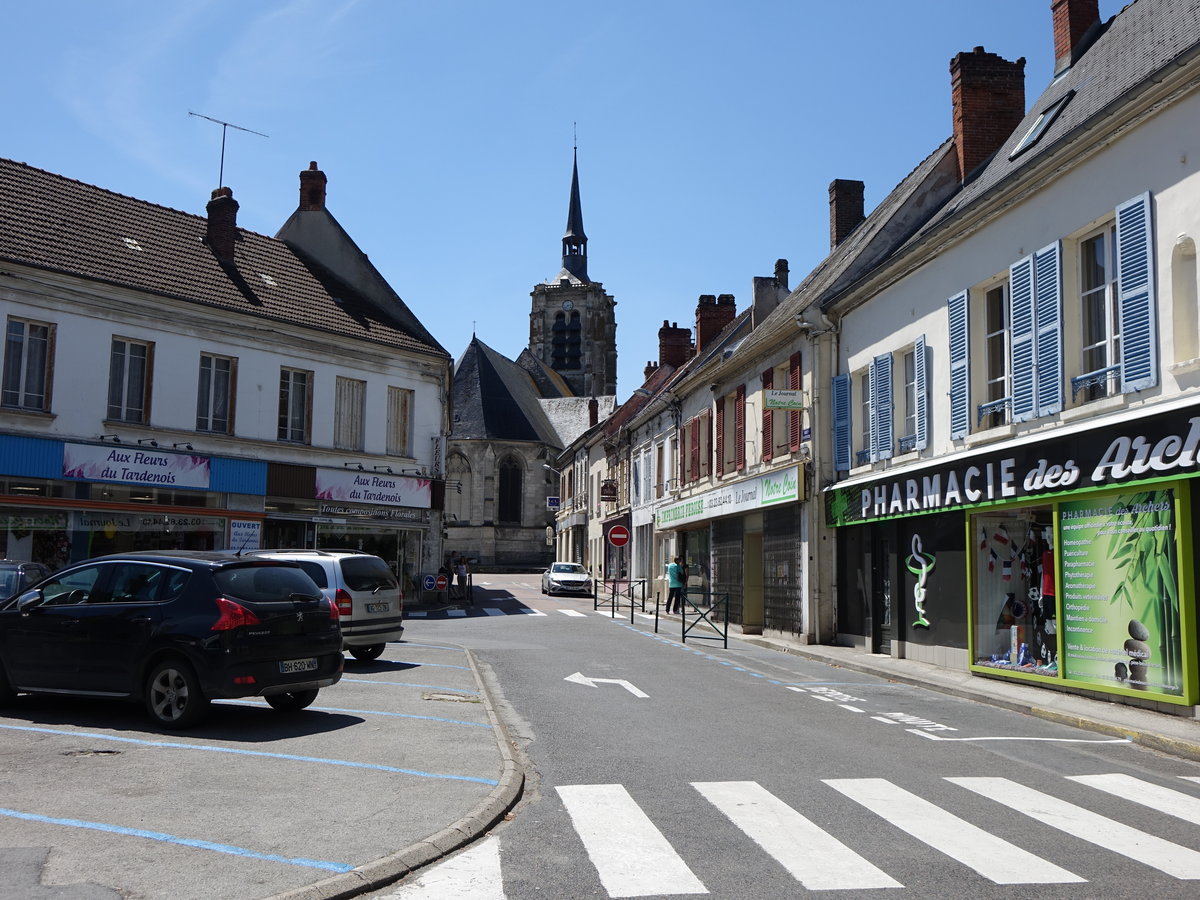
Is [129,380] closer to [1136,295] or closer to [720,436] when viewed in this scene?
[720,436]

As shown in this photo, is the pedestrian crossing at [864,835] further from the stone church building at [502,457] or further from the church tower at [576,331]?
the church tower at [576,331]

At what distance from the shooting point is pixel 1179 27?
1335cm

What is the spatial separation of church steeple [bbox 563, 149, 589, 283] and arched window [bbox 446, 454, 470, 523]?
32.8 meters

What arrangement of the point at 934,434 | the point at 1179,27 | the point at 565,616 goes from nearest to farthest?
1. the point at 1179,27
2. the point at 934,434
3. the point at 565,616

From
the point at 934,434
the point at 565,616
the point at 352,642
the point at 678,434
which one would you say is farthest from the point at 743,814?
the point at 678,434

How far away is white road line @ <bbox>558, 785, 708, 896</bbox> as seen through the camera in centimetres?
516

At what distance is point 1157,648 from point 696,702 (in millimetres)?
4880

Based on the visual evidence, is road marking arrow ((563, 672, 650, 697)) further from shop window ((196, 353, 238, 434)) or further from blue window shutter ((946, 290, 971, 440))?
shop window ((196, 353, 238, 434))

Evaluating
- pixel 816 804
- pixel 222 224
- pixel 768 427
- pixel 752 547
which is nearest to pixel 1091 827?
pixel 816 804

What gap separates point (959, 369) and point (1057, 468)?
10.0ft

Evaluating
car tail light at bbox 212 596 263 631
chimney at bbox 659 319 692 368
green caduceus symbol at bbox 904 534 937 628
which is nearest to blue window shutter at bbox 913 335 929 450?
green caduceus symbol at bbox 904 534 937 628

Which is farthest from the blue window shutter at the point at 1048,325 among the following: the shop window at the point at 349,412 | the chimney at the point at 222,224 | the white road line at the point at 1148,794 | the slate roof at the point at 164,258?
the chimney at the point at 222,224

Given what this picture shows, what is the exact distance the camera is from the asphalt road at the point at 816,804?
17.4ft

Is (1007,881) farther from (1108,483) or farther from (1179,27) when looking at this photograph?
(1179,27)
